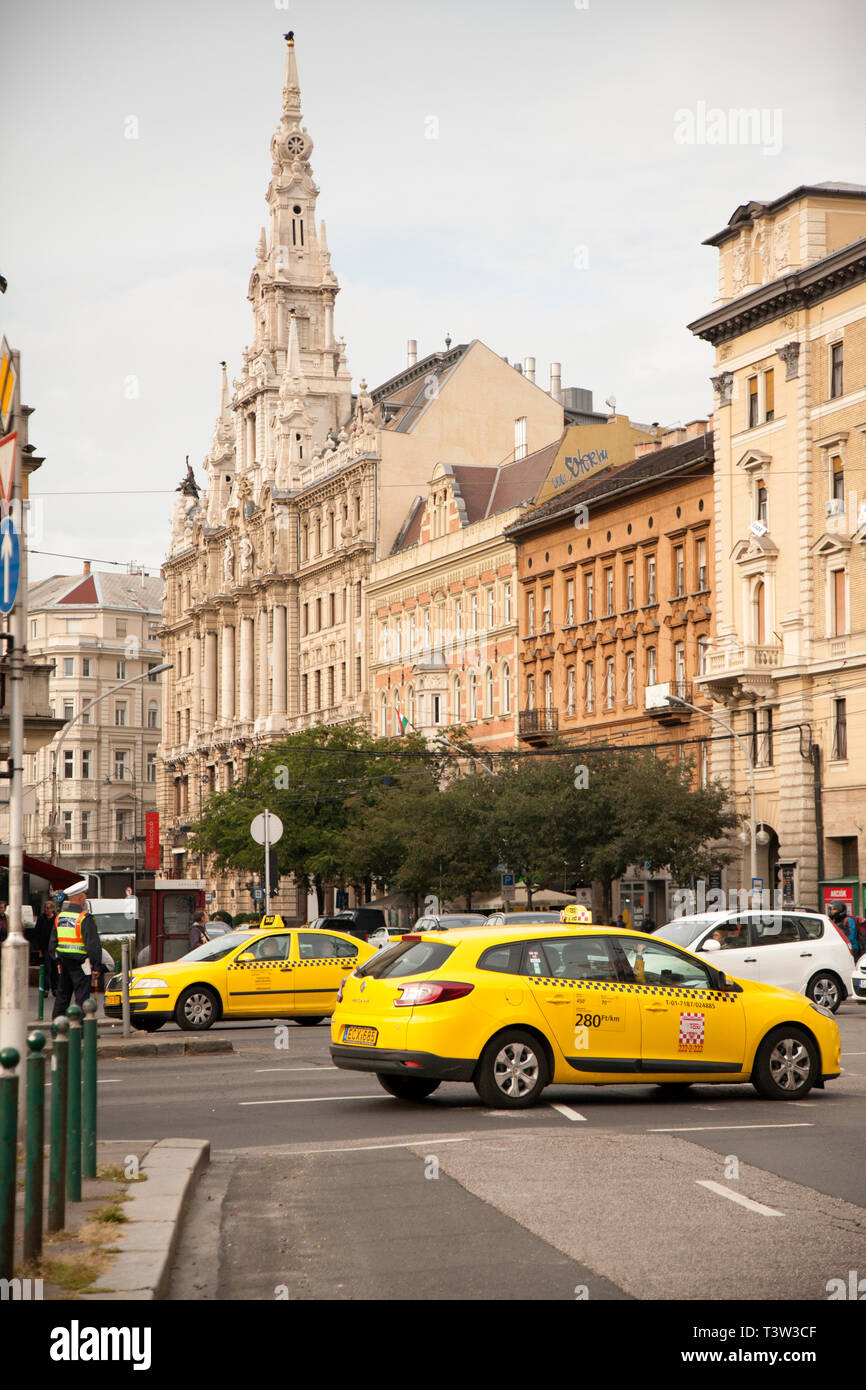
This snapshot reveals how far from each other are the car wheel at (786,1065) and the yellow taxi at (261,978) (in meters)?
11.6

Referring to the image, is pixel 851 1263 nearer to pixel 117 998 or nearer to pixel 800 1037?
pixel 800 1037

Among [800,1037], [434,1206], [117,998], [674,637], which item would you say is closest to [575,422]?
[674,637]

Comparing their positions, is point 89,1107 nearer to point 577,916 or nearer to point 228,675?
point 577,916

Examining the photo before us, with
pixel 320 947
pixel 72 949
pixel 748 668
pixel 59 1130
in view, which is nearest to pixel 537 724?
pixel 748 668

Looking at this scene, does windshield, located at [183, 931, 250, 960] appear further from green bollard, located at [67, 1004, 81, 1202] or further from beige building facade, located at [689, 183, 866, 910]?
beige building facade, located at [689, 183, 866, 910]

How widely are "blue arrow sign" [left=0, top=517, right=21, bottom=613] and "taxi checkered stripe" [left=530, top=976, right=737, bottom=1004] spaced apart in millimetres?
5733

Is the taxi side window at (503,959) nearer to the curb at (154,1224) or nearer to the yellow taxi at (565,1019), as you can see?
the yellow taxi at (565,1019)

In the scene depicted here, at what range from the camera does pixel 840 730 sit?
50.2 meters

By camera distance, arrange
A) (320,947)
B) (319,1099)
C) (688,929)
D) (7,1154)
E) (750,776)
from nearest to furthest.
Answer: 1. (7,1154)
2. (319,1099)
3. (320,947)
4. (688,929)
5. (750,776)

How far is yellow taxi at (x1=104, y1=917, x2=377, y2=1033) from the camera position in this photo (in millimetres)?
26922

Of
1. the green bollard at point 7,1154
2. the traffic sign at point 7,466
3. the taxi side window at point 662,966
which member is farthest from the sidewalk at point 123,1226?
the taxi side window at point 662,966

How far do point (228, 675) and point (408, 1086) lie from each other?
91.4 m

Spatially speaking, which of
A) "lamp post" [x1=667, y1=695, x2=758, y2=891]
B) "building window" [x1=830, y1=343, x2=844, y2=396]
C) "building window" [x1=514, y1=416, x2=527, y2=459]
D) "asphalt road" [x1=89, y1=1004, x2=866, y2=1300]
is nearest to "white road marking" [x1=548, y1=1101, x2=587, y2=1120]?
"asphalt road" [x1=89, y1=1004, x2=866, y2=1300]

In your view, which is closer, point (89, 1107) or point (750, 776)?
point (89, 1107)
